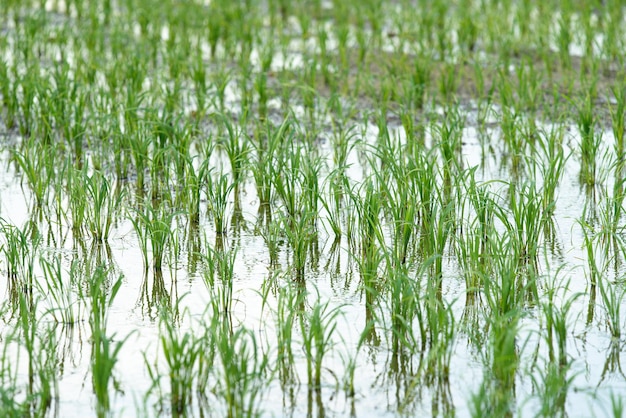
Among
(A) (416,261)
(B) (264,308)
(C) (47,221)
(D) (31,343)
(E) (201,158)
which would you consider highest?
(E) (201,158)

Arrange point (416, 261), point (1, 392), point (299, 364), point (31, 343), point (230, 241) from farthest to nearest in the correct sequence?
point (230, 241) < point (416, 261) < point (299, 364) < point (31, 343) < point (1, 392)

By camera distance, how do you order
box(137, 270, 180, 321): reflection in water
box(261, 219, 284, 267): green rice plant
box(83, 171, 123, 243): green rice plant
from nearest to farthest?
1. box(137, 270, 180, 321): reflection in water
2. box(261, 219, 284, 267): green rice plant
3. box(83, 171, 123, 243): green rice plant

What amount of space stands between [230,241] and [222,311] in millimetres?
875

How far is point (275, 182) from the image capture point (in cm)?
461

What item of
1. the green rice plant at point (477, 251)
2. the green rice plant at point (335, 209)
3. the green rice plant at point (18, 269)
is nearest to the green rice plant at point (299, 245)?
the green rice plant at point (335, 209)

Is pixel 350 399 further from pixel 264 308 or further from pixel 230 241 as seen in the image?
pixel 230 241

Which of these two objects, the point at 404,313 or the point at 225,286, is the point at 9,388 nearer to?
the point at 225,286

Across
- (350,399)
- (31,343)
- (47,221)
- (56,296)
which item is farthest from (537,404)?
(47,221)

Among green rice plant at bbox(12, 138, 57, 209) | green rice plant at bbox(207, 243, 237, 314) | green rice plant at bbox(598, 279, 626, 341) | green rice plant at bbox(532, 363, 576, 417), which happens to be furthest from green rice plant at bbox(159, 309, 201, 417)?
green rice plant at bbox(12, 138, 57, 209)

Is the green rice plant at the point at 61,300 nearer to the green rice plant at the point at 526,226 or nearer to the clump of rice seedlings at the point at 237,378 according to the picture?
the clump of rice seedlings at the point at 237,378

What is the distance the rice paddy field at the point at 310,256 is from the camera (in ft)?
9.70

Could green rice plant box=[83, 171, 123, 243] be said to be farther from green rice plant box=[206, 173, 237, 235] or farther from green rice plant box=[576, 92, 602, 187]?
green rice plant box=[576, 92, 602, 187]

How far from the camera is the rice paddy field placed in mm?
2955

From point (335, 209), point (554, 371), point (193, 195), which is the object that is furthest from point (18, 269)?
point (554, 371)
